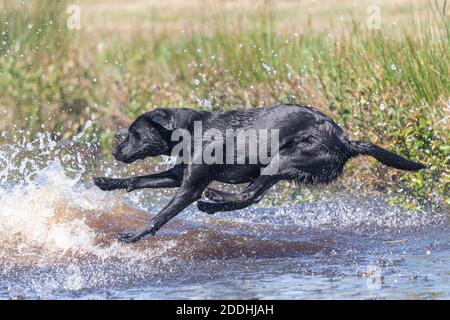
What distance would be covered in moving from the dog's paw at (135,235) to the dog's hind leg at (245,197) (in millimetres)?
490

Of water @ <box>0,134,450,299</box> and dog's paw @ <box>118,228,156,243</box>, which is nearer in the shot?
water @ <box>0,134,450,299</box>

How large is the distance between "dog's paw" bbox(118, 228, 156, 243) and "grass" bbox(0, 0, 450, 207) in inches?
113

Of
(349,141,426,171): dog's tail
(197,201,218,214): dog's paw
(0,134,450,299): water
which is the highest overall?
(349,141,426,171): dog's tail

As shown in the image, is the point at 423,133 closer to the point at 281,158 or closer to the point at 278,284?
the point at 281,158

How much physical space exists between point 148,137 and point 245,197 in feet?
3.06

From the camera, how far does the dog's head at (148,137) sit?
8.59m

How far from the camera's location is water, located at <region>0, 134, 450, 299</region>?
7398 millimetres

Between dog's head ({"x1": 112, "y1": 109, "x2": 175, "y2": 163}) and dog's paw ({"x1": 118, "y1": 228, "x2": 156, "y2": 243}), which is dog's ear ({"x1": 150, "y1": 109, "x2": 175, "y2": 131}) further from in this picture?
dog's paw ({"x1": 118, "y1": 228, "x2": 156, "y2": 243})

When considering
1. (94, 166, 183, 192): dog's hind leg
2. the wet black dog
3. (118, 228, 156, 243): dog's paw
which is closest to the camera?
(118, 228, 156, 243): dog's paw

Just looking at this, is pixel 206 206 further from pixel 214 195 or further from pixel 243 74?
pixel 243 74

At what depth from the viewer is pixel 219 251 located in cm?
870

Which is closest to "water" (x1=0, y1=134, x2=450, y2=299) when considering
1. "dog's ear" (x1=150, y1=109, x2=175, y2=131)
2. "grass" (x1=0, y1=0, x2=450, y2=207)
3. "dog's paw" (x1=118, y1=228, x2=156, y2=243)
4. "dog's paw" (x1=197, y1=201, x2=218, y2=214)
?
"dog's paw" (x1=118, y1=228, x2=156, y2=243)

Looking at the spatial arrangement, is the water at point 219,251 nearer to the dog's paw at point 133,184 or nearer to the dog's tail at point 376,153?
the dog's paw at point 133,184

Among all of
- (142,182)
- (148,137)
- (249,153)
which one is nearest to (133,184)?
(142,182)
